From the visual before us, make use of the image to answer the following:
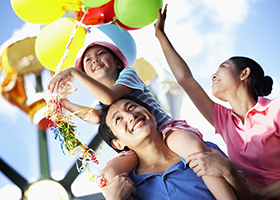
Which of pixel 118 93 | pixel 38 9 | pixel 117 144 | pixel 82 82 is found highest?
pixel 38 9

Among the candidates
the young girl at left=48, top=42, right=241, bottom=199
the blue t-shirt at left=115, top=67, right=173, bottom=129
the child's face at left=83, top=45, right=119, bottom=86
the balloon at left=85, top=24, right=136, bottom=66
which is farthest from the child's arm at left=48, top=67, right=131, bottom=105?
the balloon at left=85, top=24, right=136, bottom=66

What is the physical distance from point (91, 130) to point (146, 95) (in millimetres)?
1113

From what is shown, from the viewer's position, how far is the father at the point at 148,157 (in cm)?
90

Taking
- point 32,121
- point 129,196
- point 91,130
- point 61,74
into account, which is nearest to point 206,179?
point 129,196

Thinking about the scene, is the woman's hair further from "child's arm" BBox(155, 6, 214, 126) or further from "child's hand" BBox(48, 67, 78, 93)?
"child's hand" BBox(48, 67, 78, 93)

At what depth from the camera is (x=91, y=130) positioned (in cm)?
224

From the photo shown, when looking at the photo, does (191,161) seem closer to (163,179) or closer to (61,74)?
(163,179)

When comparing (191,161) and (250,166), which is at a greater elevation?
(191,161)

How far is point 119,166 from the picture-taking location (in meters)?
0.97

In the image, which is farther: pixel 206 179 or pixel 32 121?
pixel 32 121

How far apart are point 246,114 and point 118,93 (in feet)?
1.65

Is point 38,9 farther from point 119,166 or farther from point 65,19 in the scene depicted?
point 119,166

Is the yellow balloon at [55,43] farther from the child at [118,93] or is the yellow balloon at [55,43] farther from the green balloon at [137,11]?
Result: the green balloon at [137,11]

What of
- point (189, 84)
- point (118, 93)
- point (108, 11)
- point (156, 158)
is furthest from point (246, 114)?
point (108, 11)
